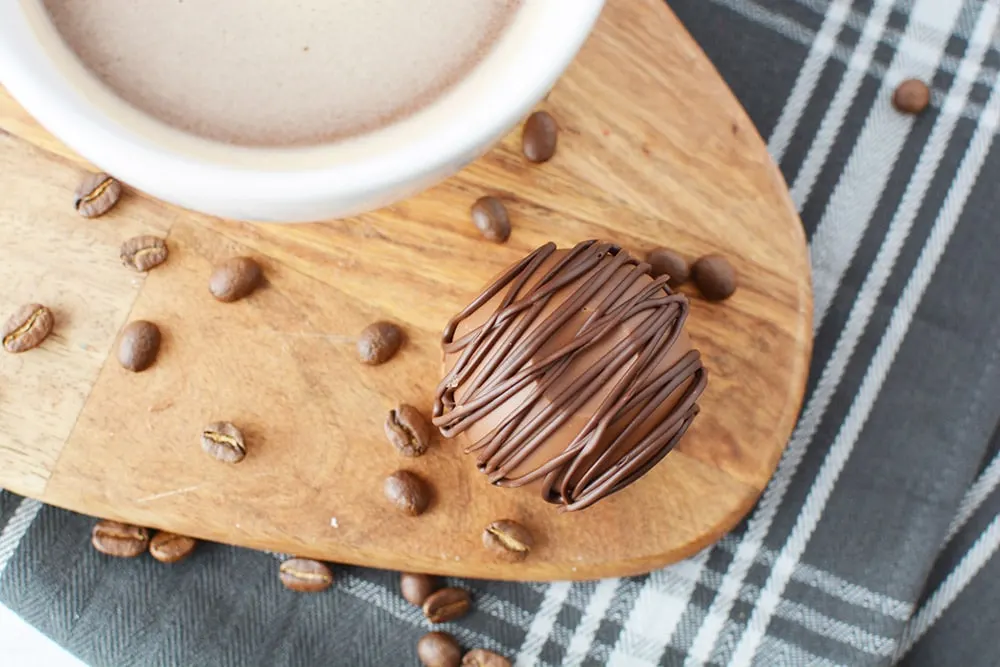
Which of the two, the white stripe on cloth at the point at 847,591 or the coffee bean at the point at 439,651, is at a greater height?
the white stripe on cloth at the point at 847,591

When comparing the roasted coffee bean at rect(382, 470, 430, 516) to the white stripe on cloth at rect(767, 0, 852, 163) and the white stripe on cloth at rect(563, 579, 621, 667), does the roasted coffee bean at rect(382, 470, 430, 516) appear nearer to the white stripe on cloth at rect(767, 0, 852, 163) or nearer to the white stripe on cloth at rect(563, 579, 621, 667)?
the white stripe on cloth at rect(563, 579, 621, 667)

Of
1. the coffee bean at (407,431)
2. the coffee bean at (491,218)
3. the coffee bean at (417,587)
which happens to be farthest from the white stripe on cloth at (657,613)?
the coffee bean at (491,218)

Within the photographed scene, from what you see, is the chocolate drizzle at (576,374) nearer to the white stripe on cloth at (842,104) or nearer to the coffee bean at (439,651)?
the coffee bean at (439,651)

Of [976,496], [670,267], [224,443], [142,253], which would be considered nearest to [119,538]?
[224,443]

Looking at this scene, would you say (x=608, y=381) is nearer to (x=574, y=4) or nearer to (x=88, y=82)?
(x=574, y=4)

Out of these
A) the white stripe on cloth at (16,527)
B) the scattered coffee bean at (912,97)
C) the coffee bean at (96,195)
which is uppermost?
the scattered coffee bean at (912,97)

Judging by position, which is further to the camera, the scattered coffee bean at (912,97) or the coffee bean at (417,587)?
the scattered coffee bean at (912,97)

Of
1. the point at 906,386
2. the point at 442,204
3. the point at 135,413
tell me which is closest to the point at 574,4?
the point at 442,204
